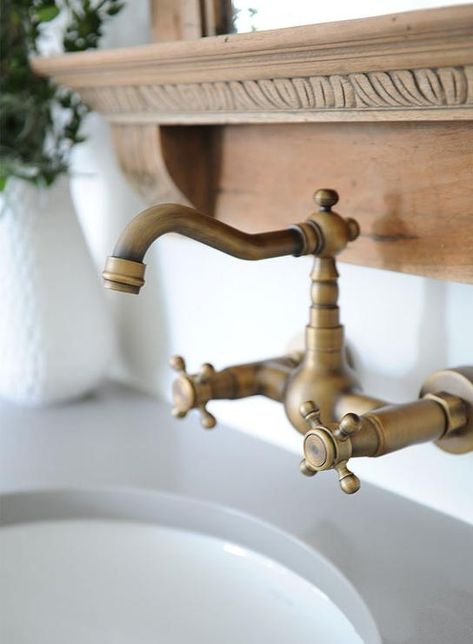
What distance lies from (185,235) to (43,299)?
40 cm

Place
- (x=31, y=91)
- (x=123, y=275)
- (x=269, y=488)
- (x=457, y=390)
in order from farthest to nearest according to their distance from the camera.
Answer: (x=31, y=91) → (x=269, y=488) → (x=457, y=390) → (x=123, y=275)

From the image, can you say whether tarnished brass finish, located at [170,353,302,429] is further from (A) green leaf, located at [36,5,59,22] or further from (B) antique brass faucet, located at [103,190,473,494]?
(A) green leaf, located at [36,5,59,22]

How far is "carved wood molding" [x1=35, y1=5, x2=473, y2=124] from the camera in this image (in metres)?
0.46

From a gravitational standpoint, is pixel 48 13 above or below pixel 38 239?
above

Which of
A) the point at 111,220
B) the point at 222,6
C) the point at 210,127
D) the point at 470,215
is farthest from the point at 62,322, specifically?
the point at 470,215

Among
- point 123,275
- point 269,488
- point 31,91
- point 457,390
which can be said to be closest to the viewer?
point 123,275

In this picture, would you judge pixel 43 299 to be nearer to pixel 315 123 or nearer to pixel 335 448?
pixel 315 123

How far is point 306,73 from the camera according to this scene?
0.55 meters

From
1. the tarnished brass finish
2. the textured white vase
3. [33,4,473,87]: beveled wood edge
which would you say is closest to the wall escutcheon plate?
the tarnished brass finish

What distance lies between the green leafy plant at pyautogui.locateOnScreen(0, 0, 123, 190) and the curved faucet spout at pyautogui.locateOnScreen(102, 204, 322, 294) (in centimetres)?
36

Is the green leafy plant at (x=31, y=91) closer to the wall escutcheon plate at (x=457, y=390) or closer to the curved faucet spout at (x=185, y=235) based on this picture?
the curved faucet spout at (x=185, y=235)

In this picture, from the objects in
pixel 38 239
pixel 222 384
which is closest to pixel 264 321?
pixel 222 384

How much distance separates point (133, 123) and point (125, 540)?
39cm

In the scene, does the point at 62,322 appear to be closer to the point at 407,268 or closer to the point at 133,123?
the point at 133,123
